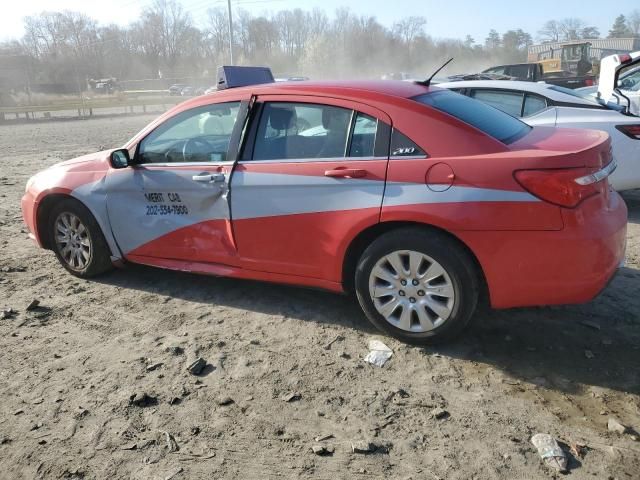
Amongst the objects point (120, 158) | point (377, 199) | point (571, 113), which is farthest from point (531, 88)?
point (120, 158)

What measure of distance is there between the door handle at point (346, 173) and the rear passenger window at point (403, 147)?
0.23 metres

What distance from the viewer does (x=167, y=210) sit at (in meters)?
4.48

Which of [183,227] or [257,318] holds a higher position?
[183,227]

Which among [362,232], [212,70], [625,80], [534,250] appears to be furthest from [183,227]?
[212,70]

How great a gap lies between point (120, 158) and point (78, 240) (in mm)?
979

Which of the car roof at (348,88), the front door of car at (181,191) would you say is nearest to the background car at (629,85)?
the car roof at (348,88)

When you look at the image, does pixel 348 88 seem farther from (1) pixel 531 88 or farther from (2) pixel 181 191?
(1) pixel 531 88

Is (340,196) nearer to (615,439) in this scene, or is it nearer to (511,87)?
(615,439)

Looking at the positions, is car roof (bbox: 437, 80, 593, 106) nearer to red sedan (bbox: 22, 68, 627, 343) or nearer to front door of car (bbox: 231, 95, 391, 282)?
red sedan (bbox: 22, 68, 627, 343)

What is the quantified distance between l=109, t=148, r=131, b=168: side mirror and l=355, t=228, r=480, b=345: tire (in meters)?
2.18

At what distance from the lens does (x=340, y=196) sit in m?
3.73

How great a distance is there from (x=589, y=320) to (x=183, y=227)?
3.09m

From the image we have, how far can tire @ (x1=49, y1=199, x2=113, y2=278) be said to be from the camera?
4906 mm

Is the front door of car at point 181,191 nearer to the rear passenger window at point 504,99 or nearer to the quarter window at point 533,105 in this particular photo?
the rear passenger window at point 504,99
